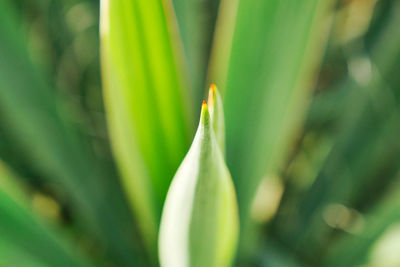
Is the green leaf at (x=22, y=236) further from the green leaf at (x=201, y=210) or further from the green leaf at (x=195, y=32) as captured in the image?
the green leaf at (x=195, y=32)

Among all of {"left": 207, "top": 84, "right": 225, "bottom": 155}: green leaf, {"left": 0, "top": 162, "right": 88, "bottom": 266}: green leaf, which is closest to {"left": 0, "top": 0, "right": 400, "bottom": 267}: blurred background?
{"left": 0, "top": 162, "right": 88, "bottom": 266}: green leaf

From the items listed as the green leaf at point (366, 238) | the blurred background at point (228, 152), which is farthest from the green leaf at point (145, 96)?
the green leaf at point (366, 238)

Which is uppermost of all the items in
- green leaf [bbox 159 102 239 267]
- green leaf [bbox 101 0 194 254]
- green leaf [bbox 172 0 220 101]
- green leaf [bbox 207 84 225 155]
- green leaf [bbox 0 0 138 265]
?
green leaf [bbox 172 0 220 101]

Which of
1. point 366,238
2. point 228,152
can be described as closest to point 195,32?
point 228,152

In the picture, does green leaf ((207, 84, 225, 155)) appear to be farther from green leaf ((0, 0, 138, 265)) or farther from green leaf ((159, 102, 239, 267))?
green leaf ((0, 0, 138, 265))

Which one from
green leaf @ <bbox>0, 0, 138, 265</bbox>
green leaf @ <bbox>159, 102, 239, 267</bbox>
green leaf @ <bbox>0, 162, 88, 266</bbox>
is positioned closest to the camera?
green leaf @ <bbox>159, 102, 239, 267</bbox>

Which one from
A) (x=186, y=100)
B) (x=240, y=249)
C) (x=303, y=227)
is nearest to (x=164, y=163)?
(x=186, y=100)
